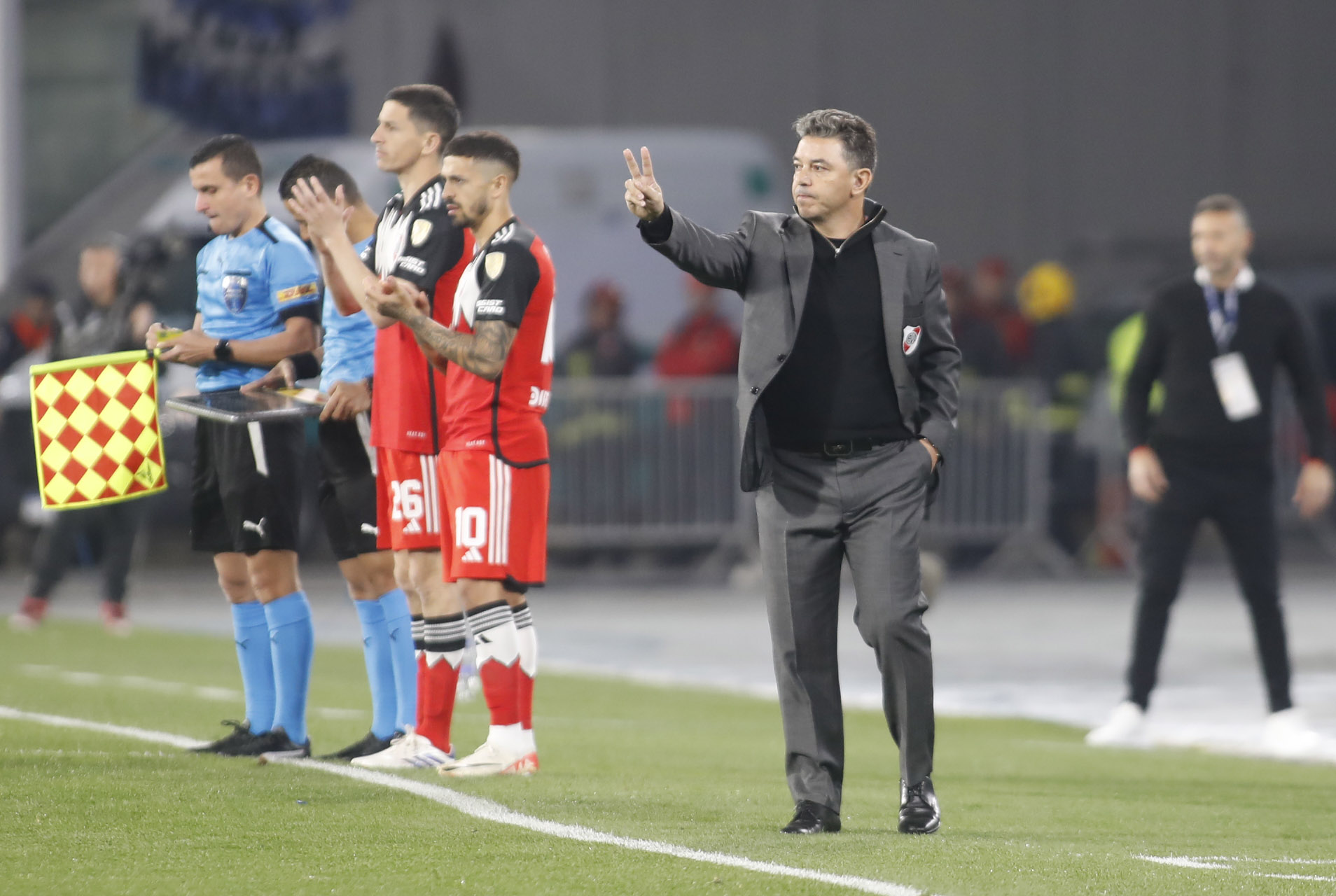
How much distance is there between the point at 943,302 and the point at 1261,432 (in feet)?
11.8

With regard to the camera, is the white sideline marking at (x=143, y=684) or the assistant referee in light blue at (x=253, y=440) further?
the white sideline marking at (x=143, y=684)

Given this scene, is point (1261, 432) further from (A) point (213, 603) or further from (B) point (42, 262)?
(B) point (42, 262)

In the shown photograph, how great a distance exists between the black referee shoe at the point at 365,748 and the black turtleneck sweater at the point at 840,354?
2128mm

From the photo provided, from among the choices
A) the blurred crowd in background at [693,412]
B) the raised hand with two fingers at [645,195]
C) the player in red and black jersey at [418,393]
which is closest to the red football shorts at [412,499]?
the player in red and black jersey at [418,393]

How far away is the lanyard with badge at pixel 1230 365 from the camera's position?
31.6 ft

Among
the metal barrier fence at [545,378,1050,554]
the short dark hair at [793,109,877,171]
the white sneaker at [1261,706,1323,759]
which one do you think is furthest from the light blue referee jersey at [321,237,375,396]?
the metal barrier fence at [545,378,1050,554]

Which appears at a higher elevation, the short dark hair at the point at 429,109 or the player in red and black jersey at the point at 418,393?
the short dark hair at the point at 429,109

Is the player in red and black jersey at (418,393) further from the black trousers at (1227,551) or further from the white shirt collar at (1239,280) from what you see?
the white shirt collar at (1239,280)

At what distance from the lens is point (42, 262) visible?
67.3 ft

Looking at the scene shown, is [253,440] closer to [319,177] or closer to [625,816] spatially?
[319,177]

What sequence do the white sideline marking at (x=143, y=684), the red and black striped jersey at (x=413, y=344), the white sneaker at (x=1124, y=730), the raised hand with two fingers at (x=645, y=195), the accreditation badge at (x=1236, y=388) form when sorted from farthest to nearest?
1. the white sideline marking at (x=143, y=684)
2. the white sneaker at (x=1124, y=730)
3. the accreditation badge at (x=1236, y=388)
4. the red and black striped jersey at (x=413, y=344)
5. the raised hand with two fingers at (x=645, y=195)

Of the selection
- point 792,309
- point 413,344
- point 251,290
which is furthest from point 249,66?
point 792,309

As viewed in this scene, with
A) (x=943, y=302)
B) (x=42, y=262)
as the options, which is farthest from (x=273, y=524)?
(x=42, y=262)

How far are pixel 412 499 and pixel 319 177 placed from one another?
3.68 ft
